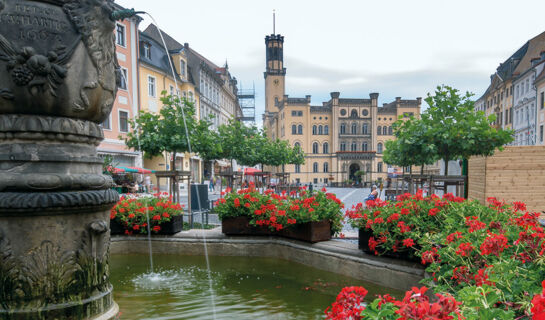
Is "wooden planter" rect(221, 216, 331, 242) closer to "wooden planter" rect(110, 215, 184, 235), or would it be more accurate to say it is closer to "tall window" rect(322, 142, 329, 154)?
"wooden planter" rect(110, 215, 184, 235)

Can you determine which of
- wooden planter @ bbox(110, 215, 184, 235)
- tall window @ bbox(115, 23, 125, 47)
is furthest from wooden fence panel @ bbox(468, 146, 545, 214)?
tall window @ bbox(115, 23, 125, 47)

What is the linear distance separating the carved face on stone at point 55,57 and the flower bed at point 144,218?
3796 millimetres

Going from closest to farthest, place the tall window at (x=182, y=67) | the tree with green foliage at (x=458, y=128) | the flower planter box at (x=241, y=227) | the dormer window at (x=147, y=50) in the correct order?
the flower planter box at (x=241, y=227), the tree with green foliage at (x=458, y=128), the dormer window at (x=147, y=50), the tall window at (x=182, y=67)

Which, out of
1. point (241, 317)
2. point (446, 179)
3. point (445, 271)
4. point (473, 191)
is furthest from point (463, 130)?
point (241, 317)

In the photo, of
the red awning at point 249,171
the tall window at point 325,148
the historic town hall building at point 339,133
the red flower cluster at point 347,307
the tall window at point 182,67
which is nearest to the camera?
the red flower cluster at point 347,307

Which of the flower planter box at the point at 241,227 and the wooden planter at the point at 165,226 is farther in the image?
the wooden planter at the point at 165,226

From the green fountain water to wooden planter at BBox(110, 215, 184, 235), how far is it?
551mm

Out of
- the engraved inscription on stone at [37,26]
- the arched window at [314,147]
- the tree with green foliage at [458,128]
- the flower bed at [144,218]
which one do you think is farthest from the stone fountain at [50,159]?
the arched window at [314,147]

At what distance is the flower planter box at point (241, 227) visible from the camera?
20.0 feet

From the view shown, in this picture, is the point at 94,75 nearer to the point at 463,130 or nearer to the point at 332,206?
the point at 332,206

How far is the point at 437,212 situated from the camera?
15.1 feet

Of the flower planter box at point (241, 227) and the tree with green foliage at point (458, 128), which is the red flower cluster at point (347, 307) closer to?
the flower planter box at point (241, 227)

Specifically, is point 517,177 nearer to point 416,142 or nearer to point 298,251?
point 416,142

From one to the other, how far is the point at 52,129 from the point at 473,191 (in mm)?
13534
